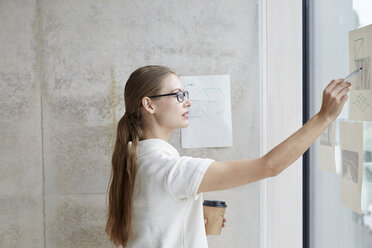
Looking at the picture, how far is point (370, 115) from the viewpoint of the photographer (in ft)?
3.19

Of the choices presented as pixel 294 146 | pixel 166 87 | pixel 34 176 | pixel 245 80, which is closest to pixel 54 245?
pixel 34 176

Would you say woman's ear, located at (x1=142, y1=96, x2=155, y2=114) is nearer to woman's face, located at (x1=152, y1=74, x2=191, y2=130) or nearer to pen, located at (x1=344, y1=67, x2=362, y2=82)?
woman's face, located at (x1=152, y1=74, x2=191, y2=130)

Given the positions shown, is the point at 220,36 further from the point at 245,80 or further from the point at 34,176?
the point at 34,176

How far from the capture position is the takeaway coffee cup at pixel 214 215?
4.80 ft

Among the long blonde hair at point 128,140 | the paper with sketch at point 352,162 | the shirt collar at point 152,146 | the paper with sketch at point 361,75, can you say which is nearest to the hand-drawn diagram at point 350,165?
the paper with sketch at point 352,162

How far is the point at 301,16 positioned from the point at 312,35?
0.12 meters

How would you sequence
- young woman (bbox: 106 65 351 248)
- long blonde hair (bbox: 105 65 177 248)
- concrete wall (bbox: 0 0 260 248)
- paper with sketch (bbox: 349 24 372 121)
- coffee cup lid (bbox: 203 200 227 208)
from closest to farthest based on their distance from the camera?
paper with sketch (bbox: 349 24 372 121)
young woman (bbox: 106 65 351 248)
long blonde hair (bbox: 105 65 177 248)
coffee cup lid (bbox: 203 200 227 208)
concrete wall (bbox: 0 0 260 248)

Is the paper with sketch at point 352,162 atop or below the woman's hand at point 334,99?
below

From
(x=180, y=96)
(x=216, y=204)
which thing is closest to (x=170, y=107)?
(x=180, y=96)

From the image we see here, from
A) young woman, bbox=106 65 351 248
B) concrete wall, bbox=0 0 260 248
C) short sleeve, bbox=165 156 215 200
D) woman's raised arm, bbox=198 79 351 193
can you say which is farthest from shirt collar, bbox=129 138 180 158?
concrete wall, bbox=0 0 260 248

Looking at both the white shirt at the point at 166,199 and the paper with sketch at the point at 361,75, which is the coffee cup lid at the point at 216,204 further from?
the paper with sketch at the point at 361,75

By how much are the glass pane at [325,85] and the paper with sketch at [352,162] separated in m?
0.04

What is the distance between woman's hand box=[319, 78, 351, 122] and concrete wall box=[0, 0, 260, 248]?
0.84 m

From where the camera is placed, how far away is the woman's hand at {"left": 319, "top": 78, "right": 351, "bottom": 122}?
1005mm
